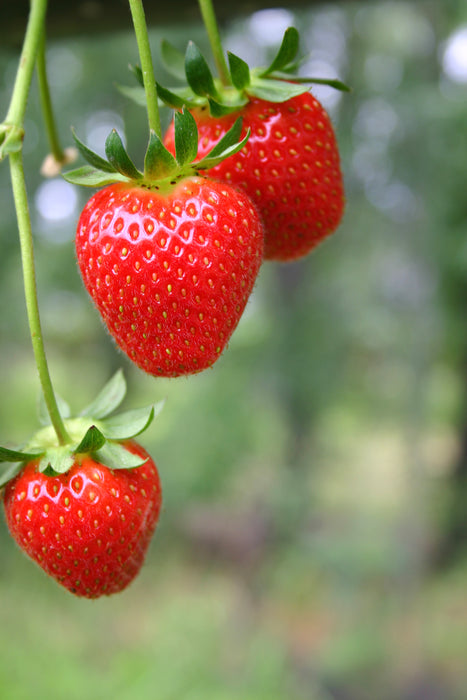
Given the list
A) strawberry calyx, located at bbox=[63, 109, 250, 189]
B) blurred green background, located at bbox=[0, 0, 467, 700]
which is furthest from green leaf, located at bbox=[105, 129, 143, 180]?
blurred green background, located at bbox=[0, 0, 467, 700]

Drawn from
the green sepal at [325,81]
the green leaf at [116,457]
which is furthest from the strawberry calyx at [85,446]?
the green sepal at [325,81]

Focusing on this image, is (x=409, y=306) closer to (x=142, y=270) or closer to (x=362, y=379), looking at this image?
(x=362, y=379)

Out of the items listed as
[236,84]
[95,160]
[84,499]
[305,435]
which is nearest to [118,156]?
[95,160]

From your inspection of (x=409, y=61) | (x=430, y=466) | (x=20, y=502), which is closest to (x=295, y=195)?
(x=20, y=502)

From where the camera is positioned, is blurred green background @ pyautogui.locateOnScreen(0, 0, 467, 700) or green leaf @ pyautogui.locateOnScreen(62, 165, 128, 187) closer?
green leaf @ pyautogui.locateOnScreen(62, 165, 128, 187)

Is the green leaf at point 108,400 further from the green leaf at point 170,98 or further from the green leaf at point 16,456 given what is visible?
the green leaf at point 170,98

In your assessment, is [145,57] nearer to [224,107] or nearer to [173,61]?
[224,107]

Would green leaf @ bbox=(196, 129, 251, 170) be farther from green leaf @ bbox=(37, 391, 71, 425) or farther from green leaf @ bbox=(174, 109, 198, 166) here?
green leaf @ bbox=(37, 391, 71, 425)
